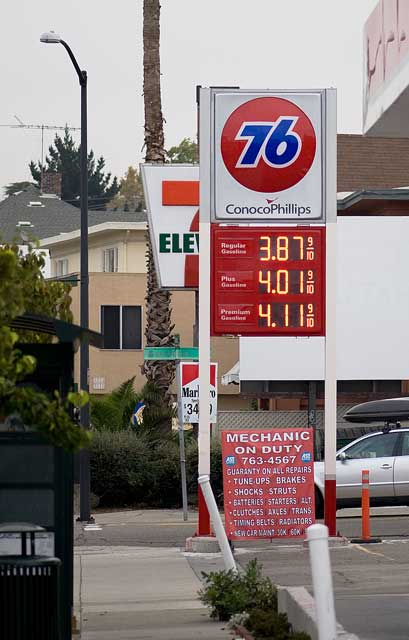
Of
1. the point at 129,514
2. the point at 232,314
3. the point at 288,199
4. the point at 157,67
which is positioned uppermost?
the point at 157,67

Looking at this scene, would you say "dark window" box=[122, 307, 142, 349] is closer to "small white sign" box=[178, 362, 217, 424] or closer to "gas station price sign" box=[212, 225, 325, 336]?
"small white sign" box=[178, 362, 217, 424]

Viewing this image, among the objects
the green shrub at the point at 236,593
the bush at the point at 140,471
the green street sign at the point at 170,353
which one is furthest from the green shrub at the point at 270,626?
the bush at the point at 140,471

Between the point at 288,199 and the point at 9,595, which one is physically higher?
the point at 288,199

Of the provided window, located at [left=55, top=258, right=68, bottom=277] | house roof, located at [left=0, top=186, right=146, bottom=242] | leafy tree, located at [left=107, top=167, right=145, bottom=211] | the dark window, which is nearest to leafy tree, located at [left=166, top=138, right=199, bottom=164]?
leafy tree, located at [left=107, top=167, right=145, bottom=211]

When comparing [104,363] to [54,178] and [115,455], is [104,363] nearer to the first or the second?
[115,455]

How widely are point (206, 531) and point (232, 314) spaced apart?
294cm

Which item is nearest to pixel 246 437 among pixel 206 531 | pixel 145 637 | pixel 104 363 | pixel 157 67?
pixel 206 531

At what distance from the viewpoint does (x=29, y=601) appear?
343 inches

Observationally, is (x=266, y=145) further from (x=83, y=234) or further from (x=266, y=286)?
(x=83, y=234)

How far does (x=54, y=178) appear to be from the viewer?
75875 millimetres

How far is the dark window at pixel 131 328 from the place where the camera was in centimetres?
4394

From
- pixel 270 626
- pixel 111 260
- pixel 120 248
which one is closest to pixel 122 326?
pixel 120 248

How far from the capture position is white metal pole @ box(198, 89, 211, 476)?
57.4ft

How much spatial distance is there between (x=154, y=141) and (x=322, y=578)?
22.7 meters
